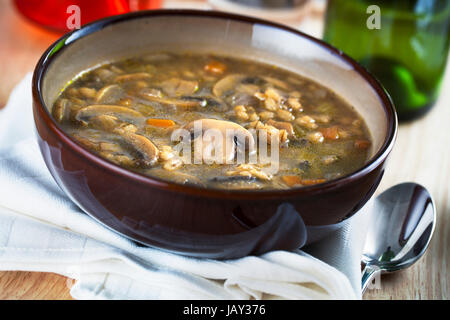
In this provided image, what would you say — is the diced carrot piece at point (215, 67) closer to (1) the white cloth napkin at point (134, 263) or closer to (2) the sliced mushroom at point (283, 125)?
(2) the sliced mushroom at point (283, 125)

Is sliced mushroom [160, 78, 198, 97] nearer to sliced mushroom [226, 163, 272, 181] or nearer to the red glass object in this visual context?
sliced mushroom [226, 163, 272, 181]

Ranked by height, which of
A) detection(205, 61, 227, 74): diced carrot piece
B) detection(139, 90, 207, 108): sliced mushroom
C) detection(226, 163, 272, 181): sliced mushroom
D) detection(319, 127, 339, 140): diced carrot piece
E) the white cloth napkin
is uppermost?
detection(205, 61, 227, 74): diced carrot piece

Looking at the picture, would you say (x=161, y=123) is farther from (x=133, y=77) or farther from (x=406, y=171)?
(x=406, y=171)

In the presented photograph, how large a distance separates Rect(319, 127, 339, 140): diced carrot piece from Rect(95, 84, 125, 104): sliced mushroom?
0.56 metres

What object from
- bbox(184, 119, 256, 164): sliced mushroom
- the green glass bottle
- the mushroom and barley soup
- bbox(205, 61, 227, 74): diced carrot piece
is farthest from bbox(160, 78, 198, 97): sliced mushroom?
the green glass bottle

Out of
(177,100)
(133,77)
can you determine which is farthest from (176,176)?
(133,77)

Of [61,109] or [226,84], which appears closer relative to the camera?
[61,109]

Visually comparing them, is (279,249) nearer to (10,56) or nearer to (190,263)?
(190,263)

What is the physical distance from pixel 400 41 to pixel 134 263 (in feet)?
4.92

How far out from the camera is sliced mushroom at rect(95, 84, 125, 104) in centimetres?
188

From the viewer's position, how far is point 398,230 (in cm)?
191

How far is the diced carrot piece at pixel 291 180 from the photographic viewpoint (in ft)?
5.34
